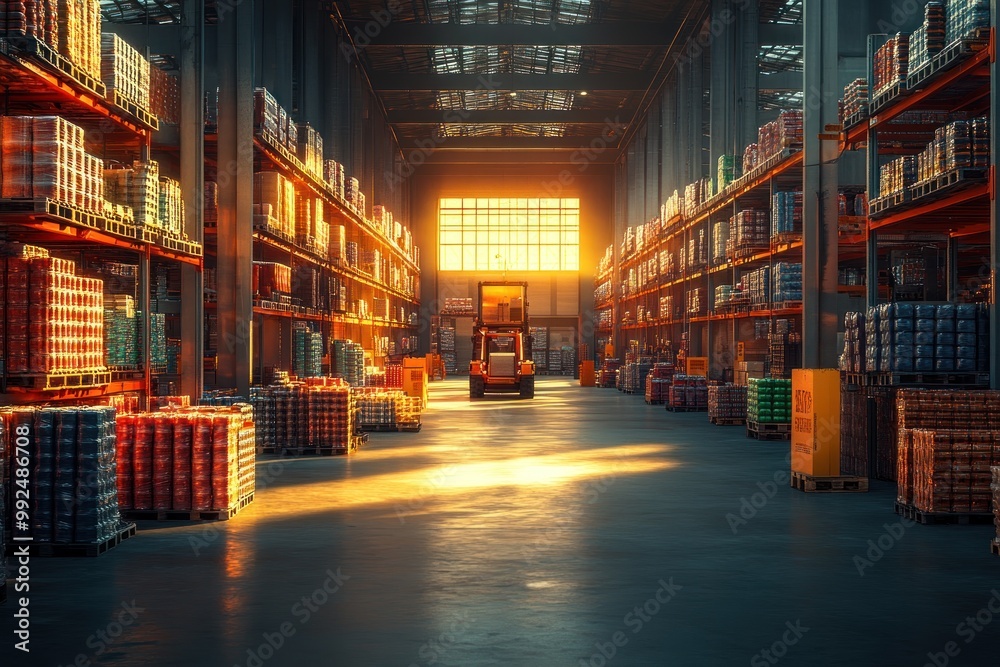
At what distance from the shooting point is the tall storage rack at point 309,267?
55.5 ft

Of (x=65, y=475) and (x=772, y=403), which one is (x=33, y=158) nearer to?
(x=65, y=475)

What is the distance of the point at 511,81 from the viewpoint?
3281 centimetres

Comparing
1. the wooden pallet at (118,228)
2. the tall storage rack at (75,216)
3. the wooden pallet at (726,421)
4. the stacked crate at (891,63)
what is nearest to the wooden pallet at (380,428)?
the tall storage rack at (75,216)

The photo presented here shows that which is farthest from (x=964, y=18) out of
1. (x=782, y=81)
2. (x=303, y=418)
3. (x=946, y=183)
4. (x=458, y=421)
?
(x=782, y=81)

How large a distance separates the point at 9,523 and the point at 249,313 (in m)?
8.43

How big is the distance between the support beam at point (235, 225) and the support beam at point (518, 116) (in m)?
20.4

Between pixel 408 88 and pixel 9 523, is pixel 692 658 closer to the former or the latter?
pixel 9 523

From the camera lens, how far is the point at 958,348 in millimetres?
10484

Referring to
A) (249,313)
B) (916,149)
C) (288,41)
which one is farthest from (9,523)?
(288,41)

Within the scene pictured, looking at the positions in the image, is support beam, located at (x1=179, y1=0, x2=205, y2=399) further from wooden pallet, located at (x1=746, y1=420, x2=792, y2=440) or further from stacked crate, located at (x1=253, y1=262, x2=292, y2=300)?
wooden pallet, located at (x1=746, y1=420, x2=792, y2=440)

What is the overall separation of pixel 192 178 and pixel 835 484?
891 cm

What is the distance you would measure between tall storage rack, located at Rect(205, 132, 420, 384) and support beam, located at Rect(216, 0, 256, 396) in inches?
14.9

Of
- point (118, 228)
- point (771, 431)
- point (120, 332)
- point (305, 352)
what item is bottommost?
point (771, 431)

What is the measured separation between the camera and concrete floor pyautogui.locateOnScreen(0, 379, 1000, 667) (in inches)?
188
